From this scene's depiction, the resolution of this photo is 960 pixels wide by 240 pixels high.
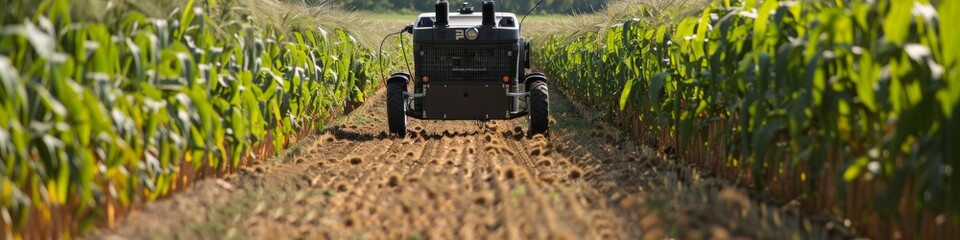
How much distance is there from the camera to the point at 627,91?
9430 millimetres

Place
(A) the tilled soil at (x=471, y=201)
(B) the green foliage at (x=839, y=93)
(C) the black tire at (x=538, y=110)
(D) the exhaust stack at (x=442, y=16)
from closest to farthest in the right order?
(B) the green foliage at (x=839, y=93) → (A) the tilled soil at (x=471, y=201) → (C) the black tire at (x=538, y=110) → (D) the exhaust stack at (x=442, y=16)

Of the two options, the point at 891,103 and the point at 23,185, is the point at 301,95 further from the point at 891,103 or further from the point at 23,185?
the point at 891,103

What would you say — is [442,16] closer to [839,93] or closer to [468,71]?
[468,71]

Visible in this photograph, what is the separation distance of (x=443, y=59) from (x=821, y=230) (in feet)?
21.9

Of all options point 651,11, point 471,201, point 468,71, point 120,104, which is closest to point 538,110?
point 468,71

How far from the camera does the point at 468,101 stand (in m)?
11.4

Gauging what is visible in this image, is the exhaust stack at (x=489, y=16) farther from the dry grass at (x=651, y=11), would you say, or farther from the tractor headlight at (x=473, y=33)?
the dry grass at (x=651, y=11)

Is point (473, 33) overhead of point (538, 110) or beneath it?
overhead

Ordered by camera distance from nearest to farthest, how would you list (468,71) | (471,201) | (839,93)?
(839,93), (471,201), (468,71)

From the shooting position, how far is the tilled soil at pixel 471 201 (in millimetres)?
5242

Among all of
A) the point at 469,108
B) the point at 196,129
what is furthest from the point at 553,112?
the point at 196,129

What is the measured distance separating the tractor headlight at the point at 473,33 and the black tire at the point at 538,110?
775 millimetres

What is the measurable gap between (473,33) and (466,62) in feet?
1.30

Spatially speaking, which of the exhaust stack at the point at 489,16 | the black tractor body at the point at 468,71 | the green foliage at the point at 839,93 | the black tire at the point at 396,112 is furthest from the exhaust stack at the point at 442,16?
the green foliage at the point at 839,93
